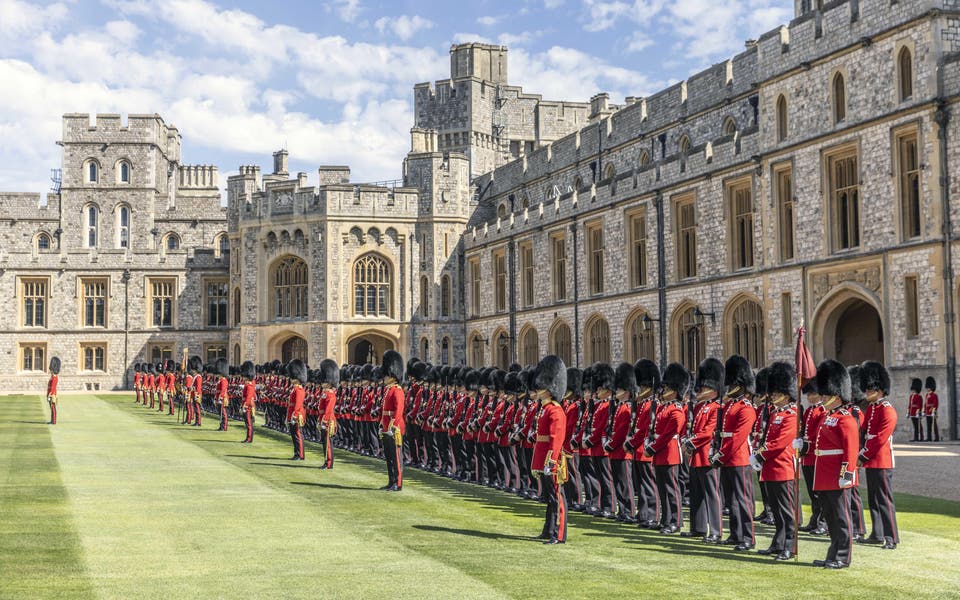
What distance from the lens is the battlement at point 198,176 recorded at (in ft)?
223

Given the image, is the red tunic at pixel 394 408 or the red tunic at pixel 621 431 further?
the red tunic at pixel 394 408

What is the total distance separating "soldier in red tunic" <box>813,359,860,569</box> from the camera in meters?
9.07

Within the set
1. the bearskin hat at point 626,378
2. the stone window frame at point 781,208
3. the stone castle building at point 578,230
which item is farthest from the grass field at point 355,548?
the stone window frame at point 781,208

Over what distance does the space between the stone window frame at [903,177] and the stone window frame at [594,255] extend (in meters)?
13.7

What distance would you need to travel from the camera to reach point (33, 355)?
5284 centimetres

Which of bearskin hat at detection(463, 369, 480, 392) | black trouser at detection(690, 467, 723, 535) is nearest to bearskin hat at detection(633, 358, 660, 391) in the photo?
black trouser at detection(690, 467, 723, 535)

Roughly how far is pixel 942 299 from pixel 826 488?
41.6ft

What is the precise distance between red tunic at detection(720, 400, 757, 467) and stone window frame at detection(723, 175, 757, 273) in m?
17.0

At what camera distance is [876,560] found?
9312 millimetres

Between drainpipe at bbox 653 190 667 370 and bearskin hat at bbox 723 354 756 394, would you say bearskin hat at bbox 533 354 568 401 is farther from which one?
drainpipe at bbox 653 190 667 370

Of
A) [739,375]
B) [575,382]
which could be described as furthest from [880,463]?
[575,382]

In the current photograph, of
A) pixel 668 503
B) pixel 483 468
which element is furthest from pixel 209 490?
pixel 668 503

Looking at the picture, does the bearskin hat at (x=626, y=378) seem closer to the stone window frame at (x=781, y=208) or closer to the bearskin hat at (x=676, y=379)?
the bearskin hat at (x=676, y=379)

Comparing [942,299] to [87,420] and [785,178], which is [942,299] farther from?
[87,420]
